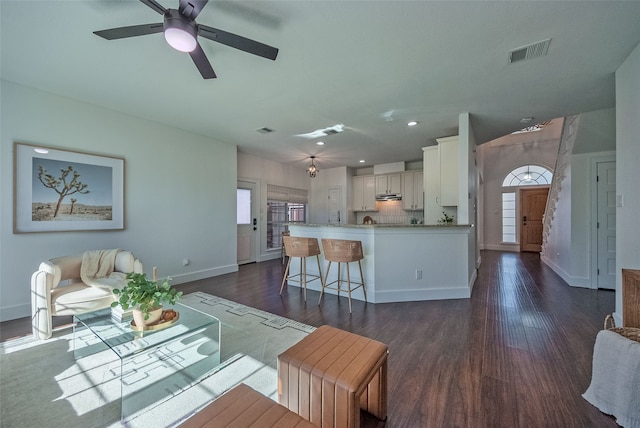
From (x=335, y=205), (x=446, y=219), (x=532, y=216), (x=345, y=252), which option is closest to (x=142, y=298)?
(x=345, y=252)

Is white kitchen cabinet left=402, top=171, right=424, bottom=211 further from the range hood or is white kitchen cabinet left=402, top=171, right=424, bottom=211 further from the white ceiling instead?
the white ceiling

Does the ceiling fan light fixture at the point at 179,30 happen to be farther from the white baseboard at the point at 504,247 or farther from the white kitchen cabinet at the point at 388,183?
the white baseboard at the point at 504,247

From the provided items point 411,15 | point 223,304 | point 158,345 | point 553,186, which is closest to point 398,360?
point 158,345

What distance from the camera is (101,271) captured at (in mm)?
2961

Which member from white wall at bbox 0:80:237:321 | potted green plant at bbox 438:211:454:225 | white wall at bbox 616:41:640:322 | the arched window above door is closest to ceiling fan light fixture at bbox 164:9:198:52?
white wall at bbox 0:80:237:321

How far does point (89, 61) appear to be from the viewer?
2449mm

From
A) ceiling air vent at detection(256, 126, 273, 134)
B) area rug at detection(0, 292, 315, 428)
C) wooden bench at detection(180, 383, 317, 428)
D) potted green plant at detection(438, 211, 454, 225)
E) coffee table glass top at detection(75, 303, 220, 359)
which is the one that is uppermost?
ceiling air vent at detection(256, 126, 273, 134)

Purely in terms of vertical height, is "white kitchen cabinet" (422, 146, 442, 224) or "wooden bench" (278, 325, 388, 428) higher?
"white kitchen cabinet" (422, 146, 442, 224)

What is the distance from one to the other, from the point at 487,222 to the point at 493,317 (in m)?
6.44

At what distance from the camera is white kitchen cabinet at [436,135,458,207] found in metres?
4.33

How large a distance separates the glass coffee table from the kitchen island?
2186 millimetres

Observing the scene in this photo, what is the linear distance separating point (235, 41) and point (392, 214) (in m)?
6.44

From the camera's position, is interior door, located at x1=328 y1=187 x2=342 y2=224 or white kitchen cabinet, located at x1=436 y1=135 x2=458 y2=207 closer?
white kitchen cabinet, located at x1=436 y1=135 x2=458 y2=207

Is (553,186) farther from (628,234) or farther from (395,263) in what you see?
(395,263)
